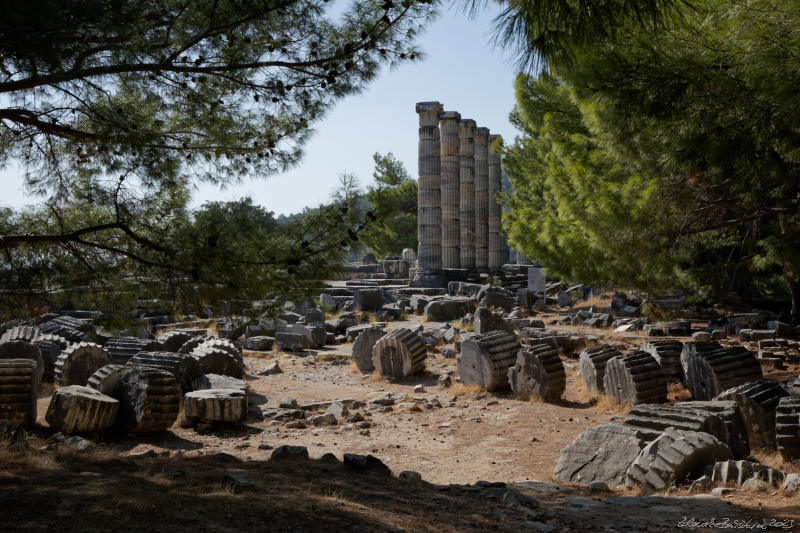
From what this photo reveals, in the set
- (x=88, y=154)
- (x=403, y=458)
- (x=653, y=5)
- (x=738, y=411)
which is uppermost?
(x=653, y=5)

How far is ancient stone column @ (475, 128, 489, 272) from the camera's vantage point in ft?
107

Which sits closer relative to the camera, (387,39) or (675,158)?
(387,39)

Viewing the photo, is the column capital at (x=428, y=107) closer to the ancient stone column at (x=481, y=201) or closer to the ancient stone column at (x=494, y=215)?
the ancient stone column at (x=481, y=201)

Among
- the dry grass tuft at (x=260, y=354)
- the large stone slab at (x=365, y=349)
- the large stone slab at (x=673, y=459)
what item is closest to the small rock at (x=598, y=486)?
the large stone slab at (x=673, y=459)

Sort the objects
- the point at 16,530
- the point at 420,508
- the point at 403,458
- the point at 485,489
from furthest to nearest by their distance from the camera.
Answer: the point at 403,458
the point at 485,489
the point at 420,508
the point at 16,530

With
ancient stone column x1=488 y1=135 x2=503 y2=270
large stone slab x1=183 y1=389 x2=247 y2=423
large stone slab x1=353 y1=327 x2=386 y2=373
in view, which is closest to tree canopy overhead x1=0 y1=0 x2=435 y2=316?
large stone slab x1=183 y1=389 x2=247 y2=423

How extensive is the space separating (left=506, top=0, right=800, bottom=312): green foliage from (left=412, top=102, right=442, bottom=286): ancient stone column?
17449 mm

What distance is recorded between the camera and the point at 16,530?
350cm

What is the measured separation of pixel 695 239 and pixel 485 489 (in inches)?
243

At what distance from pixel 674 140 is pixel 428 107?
74.8 ft

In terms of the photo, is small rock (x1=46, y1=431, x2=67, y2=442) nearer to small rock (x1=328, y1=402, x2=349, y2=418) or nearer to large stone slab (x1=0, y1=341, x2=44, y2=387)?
small rock (x1=328, y1=402, x2=349, y2=418)

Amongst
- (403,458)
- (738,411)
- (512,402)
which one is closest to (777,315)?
(512,402)

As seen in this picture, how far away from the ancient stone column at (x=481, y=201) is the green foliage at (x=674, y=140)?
20.1 m

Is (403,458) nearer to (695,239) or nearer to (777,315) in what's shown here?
(695,239)
